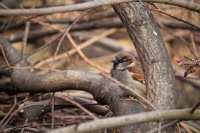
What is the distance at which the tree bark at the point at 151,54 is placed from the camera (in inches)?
87.3

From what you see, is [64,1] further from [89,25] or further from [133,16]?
[133,16]

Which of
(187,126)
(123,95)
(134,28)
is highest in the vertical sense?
(134,28)

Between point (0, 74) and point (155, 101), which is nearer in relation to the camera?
point (155, 101)

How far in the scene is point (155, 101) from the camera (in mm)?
2209

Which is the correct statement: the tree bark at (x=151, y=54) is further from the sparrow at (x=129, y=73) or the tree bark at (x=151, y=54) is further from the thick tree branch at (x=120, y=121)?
the thick tree branch at (x=120, y=121)

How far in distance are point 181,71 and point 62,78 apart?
170 centimetres

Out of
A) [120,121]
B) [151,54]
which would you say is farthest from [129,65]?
[120,121]

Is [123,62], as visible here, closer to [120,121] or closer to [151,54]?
[151,54]

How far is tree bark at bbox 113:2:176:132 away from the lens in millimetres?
2217

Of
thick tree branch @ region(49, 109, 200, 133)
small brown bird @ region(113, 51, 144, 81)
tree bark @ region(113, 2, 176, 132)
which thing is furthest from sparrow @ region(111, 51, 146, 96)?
thick tree branch @ region(49, 109, 200, 133)

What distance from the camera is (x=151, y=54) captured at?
2.26m

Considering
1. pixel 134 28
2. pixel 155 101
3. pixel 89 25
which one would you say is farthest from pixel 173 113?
pixel 89 25

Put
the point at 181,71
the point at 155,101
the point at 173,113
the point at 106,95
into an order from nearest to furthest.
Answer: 1. the point at 173,113
2. the point at 155,101
3. the point at 106,95
4. the point at 181,71

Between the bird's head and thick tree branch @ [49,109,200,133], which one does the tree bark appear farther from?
thick tree branch @ [49,109,200,133]
